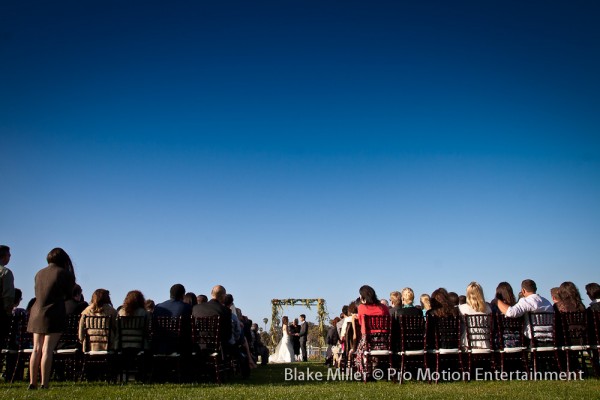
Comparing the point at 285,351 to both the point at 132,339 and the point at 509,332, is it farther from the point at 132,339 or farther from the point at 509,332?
the point at 509,332

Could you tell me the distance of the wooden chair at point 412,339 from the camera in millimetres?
9086

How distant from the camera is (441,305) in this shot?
9445 mm

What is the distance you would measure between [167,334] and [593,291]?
8.05 m

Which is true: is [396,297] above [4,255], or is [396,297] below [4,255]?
below

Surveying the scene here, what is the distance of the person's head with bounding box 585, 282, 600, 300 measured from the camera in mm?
10133

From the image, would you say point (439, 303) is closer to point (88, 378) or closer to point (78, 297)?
point (88, 378)

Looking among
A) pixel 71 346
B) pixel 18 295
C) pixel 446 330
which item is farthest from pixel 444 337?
pixel 18 295

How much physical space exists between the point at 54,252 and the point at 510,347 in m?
7.73

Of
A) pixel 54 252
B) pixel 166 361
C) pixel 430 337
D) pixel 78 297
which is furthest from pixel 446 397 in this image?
pixel 78 297

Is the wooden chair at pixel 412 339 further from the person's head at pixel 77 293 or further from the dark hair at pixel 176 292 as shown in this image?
the person's head at pixel 77 293

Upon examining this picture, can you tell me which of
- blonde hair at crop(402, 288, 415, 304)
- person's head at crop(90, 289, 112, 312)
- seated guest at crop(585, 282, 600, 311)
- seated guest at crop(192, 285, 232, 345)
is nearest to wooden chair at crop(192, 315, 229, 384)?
seated guest at crop(192, 285, 232, 345)

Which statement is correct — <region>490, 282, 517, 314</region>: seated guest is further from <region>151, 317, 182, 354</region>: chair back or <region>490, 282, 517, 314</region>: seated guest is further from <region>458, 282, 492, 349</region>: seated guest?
<region>151, 317, 182, 354</region>: chair back

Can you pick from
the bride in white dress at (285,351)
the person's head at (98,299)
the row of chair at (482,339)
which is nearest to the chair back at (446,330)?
the row of chair at (482,339)

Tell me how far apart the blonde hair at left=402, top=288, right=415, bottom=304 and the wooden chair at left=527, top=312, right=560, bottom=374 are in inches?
100
